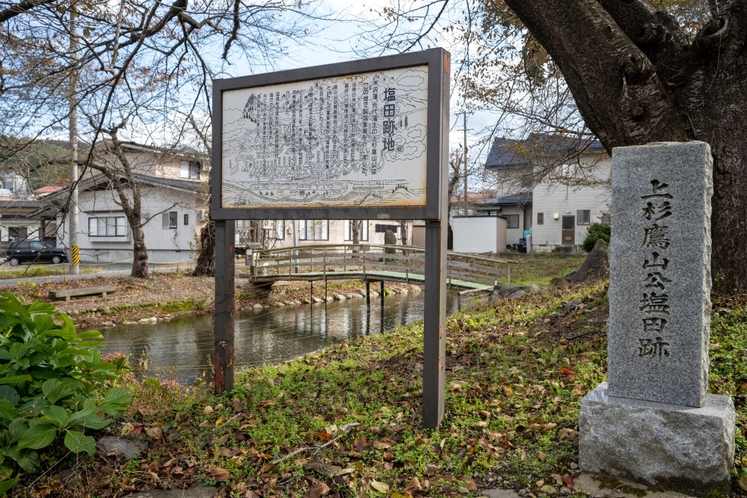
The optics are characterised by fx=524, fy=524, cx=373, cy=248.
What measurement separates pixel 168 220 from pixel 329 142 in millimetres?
28151

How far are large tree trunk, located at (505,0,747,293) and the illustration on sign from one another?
247cm

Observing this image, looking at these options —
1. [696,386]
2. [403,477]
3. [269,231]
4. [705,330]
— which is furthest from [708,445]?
[269,231]

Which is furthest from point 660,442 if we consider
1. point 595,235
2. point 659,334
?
point 595,235

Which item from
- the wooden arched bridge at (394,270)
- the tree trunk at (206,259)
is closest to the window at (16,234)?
the tree trunk at (206,259)

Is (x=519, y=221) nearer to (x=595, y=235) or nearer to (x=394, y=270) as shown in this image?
(x=595, y=235)

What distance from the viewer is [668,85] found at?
19.6 ft

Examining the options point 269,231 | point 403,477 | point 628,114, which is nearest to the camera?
point 403,477

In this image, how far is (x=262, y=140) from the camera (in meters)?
4.93

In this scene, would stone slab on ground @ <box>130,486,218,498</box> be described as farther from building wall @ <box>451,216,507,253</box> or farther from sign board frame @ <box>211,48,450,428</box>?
building wall @ <box>451,216,507,253</box>

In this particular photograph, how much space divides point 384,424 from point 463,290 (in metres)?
15.0

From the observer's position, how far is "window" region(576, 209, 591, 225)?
2908 centimetres

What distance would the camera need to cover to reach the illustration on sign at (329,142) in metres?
4.22

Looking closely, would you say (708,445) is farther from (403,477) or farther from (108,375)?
(108,375)

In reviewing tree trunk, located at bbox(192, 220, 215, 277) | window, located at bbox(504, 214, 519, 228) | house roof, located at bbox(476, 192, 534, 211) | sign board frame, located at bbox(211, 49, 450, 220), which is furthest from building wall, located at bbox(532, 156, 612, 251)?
sign board frame, located at bbox(211, 49, 450, 220)
